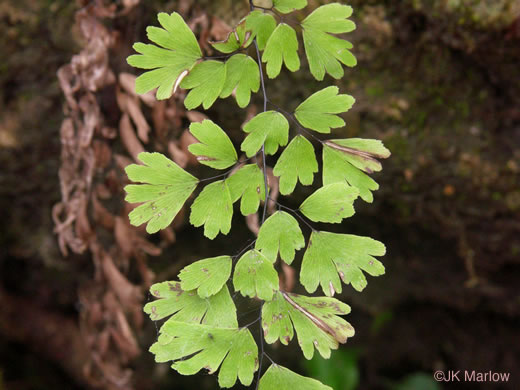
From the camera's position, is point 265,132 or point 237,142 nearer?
point 265,132

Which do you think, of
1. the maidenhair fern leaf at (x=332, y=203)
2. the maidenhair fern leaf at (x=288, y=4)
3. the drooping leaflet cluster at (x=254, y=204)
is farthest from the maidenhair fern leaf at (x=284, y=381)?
the maidenhair fern leaf at (x=288, y=4)

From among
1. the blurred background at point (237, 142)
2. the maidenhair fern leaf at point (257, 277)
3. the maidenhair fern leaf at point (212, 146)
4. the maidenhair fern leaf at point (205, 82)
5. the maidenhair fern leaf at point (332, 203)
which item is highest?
the maidenhair fern leaf at point (205, 82)

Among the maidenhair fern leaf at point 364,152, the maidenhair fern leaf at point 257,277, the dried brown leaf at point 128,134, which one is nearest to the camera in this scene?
the maidenhair fern leaf at point 257,277

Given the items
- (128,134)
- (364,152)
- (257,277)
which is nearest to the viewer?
(257,277)

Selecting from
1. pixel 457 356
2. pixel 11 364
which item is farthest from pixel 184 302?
pixel 11 364

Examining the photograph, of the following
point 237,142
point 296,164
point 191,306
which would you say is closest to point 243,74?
point 296,164

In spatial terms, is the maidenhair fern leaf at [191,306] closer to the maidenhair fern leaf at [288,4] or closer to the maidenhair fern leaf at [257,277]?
the maidenhair fern leaf at [257,277]

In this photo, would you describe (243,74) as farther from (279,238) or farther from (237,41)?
(279,238)
